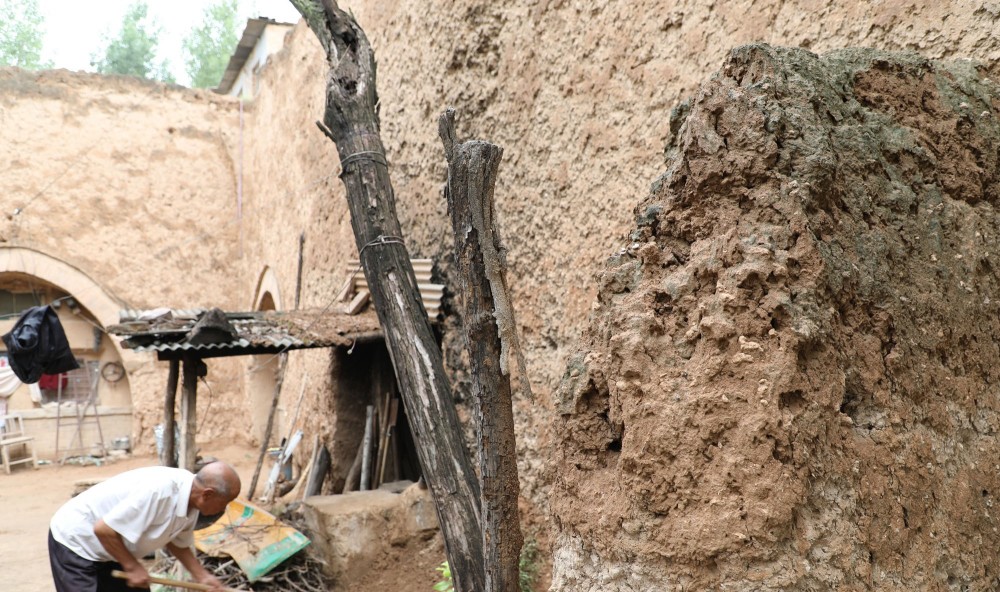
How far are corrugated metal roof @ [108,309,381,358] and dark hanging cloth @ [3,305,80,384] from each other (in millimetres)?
2902

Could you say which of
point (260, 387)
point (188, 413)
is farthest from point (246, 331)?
point (260, 387)

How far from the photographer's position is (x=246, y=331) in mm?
5664

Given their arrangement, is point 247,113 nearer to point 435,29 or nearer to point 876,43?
point 435,29

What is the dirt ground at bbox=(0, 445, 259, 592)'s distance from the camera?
6.43 metres

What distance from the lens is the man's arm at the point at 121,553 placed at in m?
3.24

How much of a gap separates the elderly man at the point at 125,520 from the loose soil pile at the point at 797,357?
2070 mm

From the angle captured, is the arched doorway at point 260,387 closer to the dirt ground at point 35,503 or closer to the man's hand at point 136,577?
the dirt ground at point 35,503

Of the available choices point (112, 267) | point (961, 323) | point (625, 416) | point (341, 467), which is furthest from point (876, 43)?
point (112, 267)

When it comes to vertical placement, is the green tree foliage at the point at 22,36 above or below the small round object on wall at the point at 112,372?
above

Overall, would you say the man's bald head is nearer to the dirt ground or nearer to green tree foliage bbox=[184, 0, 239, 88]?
the dirt ground

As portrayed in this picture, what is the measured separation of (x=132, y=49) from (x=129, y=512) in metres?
24.7

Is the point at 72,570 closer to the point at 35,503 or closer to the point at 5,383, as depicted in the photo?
the point at 35,503

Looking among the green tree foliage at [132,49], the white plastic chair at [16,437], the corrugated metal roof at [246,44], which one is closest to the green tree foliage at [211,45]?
the green tree foliage at [132,49]

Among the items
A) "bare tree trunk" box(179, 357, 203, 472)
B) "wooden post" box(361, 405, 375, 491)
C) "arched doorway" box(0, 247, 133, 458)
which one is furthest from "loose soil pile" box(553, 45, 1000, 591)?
"arched doorway" box(0, 247, 133, 458)
